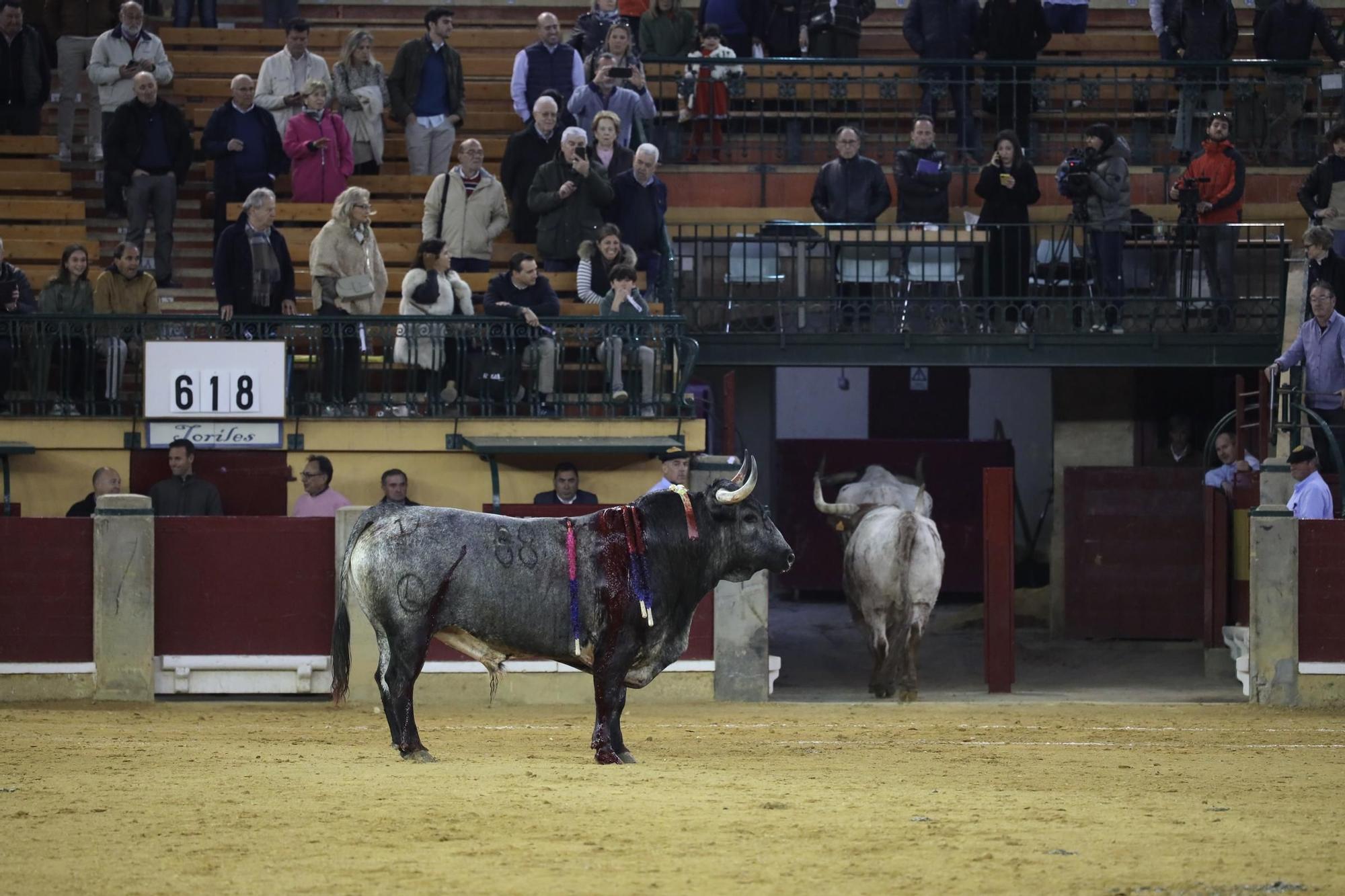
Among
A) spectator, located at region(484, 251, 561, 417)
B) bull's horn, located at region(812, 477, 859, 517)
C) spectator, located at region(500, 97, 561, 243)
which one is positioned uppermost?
spectator, located at region(500, 97, 561, 243)

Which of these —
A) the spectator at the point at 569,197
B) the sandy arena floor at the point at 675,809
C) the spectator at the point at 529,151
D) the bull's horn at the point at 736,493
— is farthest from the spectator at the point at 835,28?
the bull's horn at the point at 736,493

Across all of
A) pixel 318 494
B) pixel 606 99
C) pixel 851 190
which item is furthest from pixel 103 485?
pixel 851 190

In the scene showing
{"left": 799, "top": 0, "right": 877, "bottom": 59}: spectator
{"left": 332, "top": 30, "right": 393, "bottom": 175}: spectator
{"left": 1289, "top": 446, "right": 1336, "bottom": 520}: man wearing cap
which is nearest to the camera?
{"left": 1289, "top": 446, "right": 1336, "bottom": 520}: man wearing cap

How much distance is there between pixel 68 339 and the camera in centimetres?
1606

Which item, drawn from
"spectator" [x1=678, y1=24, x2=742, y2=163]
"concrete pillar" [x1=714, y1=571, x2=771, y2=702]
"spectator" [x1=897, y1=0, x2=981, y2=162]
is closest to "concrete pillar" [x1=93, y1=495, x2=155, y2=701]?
"concrete pillar" [x1=714, y1=571, x2=771, y2=702]

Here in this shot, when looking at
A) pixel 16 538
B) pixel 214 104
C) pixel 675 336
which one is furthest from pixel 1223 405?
pixel 16 538

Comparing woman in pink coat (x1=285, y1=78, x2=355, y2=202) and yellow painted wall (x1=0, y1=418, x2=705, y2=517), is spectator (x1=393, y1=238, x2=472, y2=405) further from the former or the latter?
woman in pink coat (x1=285, y1=78, x2=355, y2=202)

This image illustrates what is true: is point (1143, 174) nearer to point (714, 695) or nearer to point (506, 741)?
point (714, 695)

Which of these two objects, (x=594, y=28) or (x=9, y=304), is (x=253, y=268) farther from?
(x=594, y=28)

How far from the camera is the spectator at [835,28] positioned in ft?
69.2

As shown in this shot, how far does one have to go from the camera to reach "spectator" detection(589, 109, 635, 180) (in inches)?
698

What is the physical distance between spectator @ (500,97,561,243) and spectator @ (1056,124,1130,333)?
4.46 metres

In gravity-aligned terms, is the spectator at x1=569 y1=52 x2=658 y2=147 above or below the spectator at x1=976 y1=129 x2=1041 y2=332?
above

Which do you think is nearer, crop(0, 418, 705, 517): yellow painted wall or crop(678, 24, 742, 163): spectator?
crop(0, 418, 705, 517): yellow painted wall
